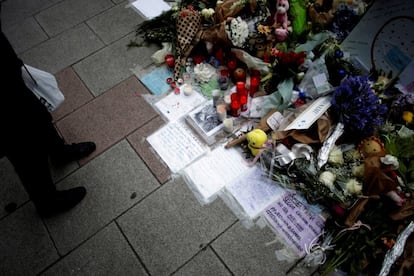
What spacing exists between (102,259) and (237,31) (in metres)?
1.87

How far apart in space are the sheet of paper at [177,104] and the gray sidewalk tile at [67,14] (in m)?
1.45

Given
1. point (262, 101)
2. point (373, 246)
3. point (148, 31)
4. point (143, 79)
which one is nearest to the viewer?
point (373, 246)

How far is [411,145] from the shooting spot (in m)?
1.89

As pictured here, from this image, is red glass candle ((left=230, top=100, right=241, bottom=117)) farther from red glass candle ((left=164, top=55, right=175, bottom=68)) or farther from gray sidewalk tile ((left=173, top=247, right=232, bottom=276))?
gray sidewalk tile ((left=173, top=247, right=232, bottom=276))

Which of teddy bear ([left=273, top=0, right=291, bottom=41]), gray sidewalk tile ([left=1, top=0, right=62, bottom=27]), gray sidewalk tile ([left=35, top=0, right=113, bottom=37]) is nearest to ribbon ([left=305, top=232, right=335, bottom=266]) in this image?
teddy bear ([left=273, top=0, right=291, bottom=41])

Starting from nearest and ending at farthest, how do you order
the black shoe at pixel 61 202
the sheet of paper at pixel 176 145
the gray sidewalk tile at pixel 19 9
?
the black shoe at pixel 61 202 → the sheet of paper at pixel 176 145 → the gray sidewalk tile at pixel 19 9

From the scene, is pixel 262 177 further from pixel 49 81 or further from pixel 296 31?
pixel 49 81

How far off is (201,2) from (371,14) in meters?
1.43

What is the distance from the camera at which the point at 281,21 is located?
2508 millimetres

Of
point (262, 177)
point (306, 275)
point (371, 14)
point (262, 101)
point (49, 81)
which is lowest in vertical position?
point (306, 275)

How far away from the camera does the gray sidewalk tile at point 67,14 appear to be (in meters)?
3.23

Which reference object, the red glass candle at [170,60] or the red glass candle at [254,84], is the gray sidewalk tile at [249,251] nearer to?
the red glass candle at [254,84]

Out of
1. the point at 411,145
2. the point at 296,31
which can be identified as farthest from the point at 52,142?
the point at 411,145

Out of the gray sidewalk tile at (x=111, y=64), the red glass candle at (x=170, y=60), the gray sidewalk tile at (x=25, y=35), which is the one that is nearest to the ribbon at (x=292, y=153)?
the red glass candle at (x=170, y=60)
